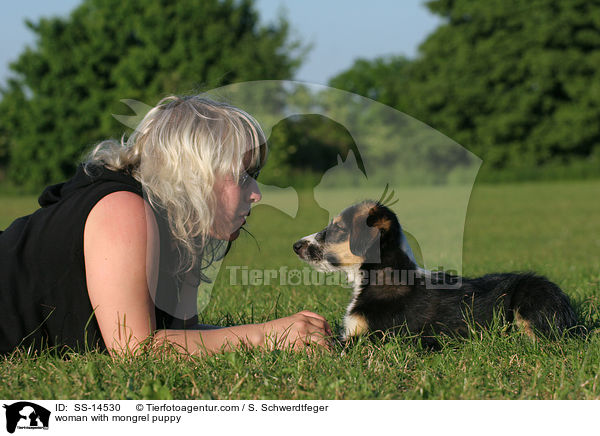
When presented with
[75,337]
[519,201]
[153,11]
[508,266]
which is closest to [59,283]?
[75,337]

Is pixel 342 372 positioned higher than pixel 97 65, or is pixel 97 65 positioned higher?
pixel 97 65

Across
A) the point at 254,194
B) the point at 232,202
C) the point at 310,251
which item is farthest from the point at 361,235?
the point at 232,202

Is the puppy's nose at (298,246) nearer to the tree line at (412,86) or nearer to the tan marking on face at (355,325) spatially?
the tan marking on face at (355,325)

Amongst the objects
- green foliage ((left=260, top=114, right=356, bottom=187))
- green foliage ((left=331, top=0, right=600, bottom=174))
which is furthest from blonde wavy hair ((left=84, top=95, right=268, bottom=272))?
green foliage ((left=331, top=0, right=600, bottom=174))

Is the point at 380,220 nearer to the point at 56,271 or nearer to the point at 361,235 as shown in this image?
the point at 361,235

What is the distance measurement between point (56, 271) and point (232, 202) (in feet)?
2.95

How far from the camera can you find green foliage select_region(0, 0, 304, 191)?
38875 mm

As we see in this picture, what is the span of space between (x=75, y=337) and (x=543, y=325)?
2595 mm

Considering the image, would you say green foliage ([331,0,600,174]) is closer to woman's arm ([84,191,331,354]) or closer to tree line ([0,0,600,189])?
tree line ([0,0,600,189])

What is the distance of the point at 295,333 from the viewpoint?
3.00 metres

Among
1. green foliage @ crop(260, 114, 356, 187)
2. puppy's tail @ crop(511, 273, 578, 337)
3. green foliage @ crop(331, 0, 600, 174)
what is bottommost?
puppy's tail @ crop(511, 273, 578, 337)
